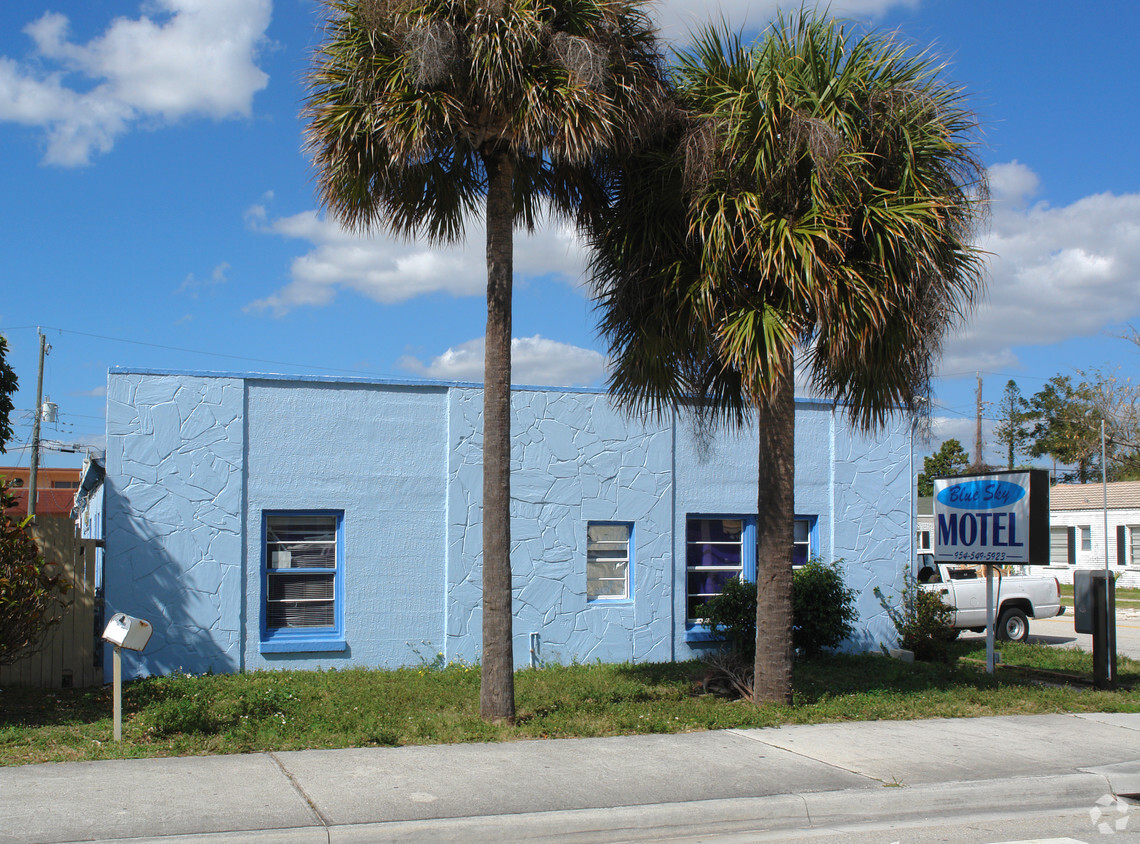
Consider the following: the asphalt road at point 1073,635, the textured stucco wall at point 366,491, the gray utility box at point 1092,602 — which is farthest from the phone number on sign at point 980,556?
the textured stucco wall at point 366,491

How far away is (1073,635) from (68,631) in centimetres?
1905

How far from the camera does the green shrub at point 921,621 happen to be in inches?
566

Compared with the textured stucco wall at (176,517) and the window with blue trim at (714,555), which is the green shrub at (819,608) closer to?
the window with blue trim at (714,555)

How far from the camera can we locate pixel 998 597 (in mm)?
17328

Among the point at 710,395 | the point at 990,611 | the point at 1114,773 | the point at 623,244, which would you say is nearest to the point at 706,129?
the point at 623,244

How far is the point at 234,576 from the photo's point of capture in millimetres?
11922

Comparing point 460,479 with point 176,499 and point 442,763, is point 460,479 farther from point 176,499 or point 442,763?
point 442,763

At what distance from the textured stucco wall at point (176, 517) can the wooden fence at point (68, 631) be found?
0.27 m

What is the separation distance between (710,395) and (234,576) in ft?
20.4

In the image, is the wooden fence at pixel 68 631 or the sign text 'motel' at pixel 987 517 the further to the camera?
the sign text 'motel' at pixel 987 517

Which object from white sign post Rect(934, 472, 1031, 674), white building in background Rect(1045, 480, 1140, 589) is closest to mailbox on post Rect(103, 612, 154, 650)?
white sign post Rect(934, 472, 1031, 674)

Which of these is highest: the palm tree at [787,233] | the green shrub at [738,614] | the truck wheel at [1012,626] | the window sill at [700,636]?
the palm tree at [787,233]

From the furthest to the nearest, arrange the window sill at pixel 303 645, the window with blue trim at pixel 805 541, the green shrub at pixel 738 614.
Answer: the window with blue trim at pixel 805 541 < the green shrub at pixel 738 614 < the window sill at pixel 303 645

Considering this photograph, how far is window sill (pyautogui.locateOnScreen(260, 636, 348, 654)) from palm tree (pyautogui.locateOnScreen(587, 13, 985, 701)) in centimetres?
536
